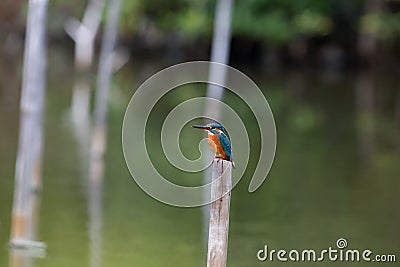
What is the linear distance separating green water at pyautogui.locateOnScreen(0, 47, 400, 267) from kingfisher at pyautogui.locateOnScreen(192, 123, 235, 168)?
3.65 m

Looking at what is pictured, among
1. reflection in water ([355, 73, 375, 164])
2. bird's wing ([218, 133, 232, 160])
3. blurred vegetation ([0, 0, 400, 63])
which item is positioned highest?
blurred vegetation ([0, 0, 400, 63])

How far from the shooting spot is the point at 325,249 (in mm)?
12344

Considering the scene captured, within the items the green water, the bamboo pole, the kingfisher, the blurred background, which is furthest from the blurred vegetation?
the kingfisher

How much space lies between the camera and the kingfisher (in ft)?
25.2

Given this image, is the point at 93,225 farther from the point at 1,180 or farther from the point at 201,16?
the point at 201,16

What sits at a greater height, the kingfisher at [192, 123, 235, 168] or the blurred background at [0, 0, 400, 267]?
the blurred background at [0, 0, 400, 267]

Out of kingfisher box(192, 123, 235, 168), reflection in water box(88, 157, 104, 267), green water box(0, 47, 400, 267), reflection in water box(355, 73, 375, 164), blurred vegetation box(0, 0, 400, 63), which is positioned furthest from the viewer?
blurred vegetation box(0, 0, 400, 63)

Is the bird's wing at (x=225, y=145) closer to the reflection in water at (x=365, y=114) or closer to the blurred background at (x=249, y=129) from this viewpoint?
the blurred background at (x=249, y=129)

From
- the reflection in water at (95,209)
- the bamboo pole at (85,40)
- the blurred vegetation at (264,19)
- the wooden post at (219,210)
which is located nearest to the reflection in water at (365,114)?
the blurred vegetation at (264,19)

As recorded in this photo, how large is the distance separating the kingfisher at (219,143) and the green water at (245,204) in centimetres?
365

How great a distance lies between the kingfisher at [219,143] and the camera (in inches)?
303

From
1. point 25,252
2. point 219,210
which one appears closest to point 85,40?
point 25,252

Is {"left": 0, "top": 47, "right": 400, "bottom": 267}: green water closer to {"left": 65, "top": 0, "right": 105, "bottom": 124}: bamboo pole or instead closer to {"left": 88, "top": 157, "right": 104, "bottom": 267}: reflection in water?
{"left": 88, "top": 157, "right": 104, "bottom": 267}: reflection in water

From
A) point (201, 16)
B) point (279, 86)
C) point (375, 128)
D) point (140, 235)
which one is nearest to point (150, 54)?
point (201, 16)
